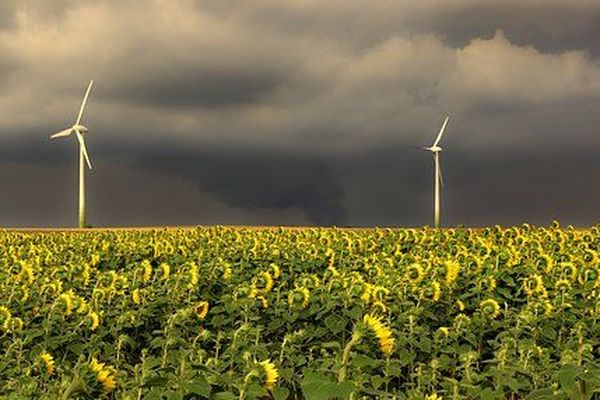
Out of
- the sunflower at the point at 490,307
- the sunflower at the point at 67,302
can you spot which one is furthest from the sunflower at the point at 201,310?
the sunflower at the point at 490,307

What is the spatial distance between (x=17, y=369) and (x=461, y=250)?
9.61m

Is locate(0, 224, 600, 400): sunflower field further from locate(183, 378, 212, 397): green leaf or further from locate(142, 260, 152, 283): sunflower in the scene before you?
locate(183, 378, 212, 397): green leaf

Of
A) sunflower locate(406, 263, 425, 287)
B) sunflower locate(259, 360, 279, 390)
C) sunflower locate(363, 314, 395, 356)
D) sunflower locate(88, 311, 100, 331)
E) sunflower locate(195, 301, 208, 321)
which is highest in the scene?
sunflower locate(406, 263, 425, 287)

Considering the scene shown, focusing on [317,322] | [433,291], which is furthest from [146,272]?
[433,291]

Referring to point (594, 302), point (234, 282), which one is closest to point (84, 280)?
point (234, 282)

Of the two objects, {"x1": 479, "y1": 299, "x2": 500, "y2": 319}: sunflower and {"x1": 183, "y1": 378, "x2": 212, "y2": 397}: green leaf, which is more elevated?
{"x1": 479, "y1": 299, "x2": 500, "y2": 319}: sunflower

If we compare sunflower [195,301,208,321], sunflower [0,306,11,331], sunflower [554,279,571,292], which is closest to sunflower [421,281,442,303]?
sunflower [554,279,571,292]

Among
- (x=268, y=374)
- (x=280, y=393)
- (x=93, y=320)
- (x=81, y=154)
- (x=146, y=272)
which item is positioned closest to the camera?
(x=268, y=374)

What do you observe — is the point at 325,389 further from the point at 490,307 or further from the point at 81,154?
the point at 81,154

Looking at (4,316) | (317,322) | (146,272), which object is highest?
(146,272)

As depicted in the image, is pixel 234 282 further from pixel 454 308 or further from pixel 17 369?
pixel 17 369

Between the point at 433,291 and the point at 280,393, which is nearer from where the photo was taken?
the point at 280,393

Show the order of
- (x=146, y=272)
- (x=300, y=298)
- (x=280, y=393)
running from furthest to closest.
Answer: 1. (x=146, y=272)
2. (x=300, y=298)
3. (x=280, y=393)

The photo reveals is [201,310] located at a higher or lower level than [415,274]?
lower
